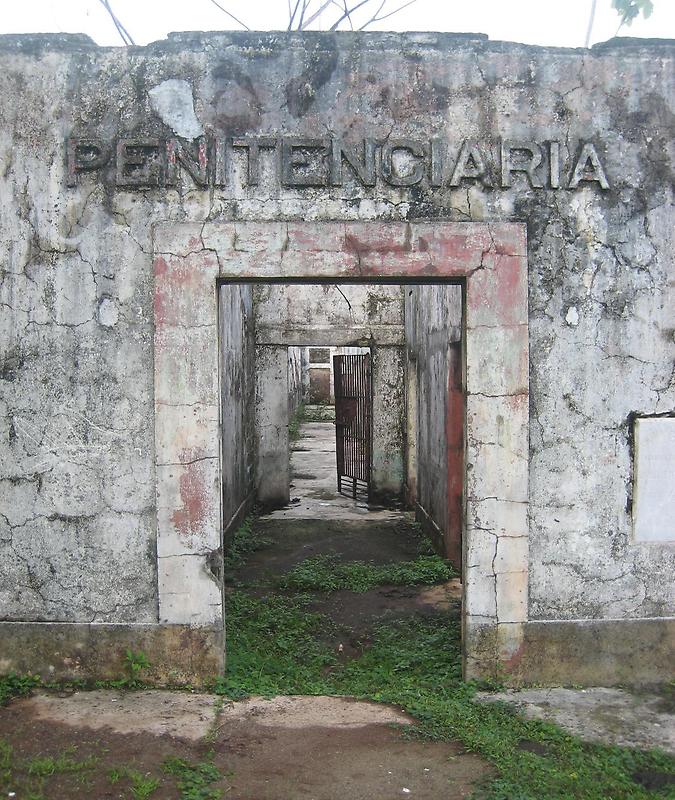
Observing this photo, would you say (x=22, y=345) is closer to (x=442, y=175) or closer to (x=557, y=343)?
(x=442, y=175)

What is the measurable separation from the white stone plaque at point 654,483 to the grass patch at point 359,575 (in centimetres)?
294

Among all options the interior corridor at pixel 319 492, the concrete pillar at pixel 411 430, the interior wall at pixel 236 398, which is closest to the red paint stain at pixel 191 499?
the interior wall at pixel 236 398

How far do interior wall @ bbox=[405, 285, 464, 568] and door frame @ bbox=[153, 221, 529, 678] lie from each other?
2.73 metres

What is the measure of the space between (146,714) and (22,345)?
6.90 feet

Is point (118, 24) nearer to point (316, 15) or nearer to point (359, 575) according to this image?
point (316, 15)

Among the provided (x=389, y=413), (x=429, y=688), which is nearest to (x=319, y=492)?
(x=389, y=413)

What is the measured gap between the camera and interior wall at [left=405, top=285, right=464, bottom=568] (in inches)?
291

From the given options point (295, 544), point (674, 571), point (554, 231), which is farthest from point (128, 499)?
point (295, 544)

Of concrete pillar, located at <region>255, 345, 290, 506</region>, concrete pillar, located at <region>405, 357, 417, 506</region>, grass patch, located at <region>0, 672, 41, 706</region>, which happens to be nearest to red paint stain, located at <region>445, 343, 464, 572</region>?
concrete pillar, located at <region>405, 357, 417, 506</region>

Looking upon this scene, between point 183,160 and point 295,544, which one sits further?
point 295,544

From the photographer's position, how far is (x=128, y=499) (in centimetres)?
423

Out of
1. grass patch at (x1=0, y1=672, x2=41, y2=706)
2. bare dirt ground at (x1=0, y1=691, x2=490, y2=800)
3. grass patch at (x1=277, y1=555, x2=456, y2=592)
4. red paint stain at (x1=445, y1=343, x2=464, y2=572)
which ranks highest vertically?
red paint stain at (x1=445, y1=343, x2=464, y2=572)

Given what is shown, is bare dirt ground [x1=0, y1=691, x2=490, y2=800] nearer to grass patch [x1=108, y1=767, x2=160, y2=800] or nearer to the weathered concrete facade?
grass patch [x1=108, y1=767, x2=160, y2=800]

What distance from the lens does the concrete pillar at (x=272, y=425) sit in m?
10.9
